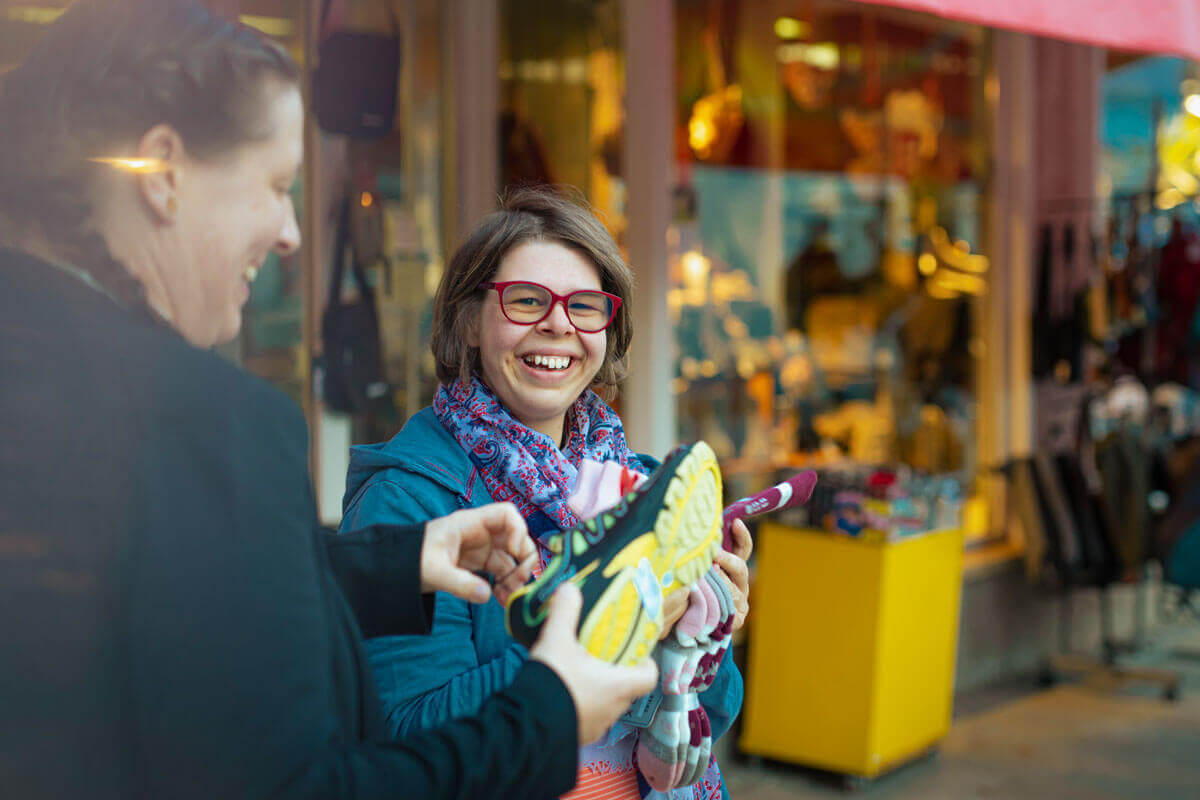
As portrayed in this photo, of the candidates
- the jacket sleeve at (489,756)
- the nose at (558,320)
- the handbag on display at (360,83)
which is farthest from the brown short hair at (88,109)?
the handbag on display at (360,83)

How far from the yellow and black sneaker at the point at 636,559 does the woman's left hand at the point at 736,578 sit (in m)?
0.28

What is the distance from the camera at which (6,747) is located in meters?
0.84

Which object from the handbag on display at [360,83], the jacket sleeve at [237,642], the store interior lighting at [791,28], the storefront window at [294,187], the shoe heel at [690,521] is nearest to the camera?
the jacket sleeve at [237,642]

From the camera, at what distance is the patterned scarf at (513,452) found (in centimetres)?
156

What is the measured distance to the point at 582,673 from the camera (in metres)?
0.99

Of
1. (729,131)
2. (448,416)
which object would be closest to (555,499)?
(448,416)

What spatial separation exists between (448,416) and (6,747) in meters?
0.86

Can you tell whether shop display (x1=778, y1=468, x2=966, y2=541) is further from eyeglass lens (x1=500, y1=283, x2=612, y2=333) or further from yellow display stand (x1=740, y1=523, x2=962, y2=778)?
eyeglass lens (x1=500, y1=283, x2=612, y2=333)

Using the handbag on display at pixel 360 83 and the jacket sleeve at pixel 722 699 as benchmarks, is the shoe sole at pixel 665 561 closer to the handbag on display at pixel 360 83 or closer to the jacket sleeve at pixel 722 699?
the jacket sleeve at pixel 722 699

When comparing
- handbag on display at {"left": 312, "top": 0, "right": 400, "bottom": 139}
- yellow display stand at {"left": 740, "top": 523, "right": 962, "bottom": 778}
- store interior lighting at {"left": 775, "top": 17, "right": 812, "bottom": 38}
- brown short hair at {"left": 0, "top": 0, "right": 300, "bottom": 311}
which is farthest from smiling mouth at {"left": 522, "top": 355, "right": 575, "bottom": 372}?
store interior lighting at {"left": 775, "top": 17, "right": 812, "bottom": 38}

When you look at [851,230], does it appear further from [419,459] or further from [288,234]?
[288,234]

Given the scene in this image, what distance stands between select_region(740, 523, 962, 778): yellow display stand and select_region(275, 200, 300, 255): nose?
328 cm

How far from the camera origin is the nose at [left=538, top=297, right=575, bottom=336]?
1.57m

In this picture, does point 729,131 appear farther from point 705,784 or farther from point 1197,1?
point 705,784
